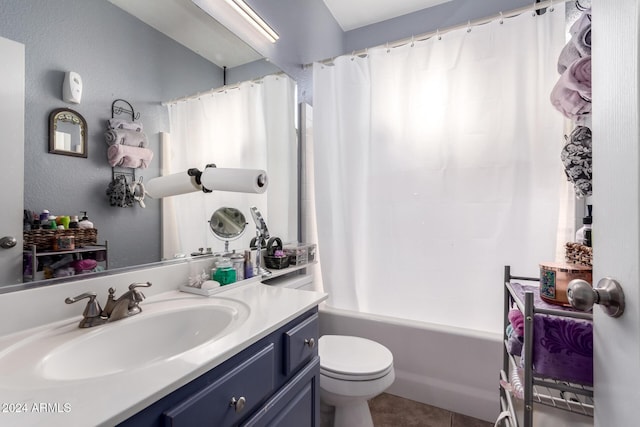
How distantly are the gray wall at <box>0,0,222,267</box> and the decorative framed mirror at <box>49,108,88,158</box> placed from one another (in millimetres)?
15

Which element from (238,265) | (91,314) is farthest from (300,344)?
(91,314)

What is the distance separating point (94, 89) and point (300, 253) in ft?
4.09

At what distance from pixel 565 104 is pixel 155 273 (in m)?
1.51

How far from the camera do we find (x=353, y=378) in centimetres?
124

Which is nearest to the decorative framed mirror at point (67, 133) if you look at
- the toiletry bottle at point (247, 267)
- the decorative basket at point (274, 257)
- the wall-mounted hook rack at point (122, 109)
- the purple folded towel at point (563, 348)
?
the wall-mounted hook rack at point (122, 109)

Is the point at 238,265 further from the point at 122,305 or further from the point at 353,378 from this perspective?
the point at 353,378

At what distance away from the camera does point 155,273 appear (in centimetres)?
111

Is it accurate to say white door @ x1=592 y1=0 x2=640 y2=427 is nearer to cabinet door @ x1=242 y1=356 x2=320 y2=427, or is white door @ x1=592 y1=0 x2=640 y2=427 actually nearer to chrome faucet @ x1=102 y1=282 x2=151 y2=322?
cabinet door @ x1=242 y1=356 x2=320 y2=427

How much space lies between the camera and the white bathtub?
152 cm

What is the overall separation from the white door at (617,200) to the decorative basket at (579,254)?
0.32 m

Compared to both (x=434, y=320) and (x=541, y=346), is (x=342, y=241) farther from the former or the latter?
(x=541, y=346)

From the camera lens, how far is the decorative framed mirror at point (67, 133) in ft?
2.80

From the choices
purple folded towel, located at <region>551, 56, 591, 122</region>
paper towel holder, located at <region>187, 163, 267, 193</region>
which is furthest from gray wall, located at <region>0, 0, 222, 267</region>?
purple folded towel, located at <region>551, 56, 591, 122</region>

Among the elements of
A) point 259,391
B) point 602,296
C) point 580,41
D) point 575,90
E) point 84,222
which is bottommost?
point 259,391
